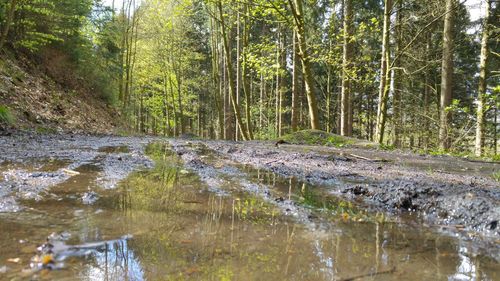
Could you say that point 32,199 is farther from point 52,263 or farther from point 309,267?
point 309,267

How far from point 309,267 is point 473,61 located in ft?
87.3

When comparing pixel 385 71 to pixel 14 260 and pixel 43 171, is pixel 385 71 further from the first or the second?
pixel 14 260

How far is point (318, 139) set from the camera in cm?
989

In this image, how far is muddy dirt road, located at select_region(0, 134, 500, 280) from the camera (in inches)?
55.1

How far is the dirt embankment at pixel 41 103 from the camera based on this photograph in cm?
956

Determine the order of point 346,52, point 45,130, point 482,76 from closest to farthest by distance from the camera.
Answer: point 45,130 < point 482,76 < point 346,52

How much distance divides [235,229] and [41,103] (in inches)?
464

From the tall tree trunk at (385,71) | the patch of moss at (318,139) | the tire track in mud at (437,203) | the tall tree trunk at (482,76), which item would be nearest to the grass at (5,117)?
the patch of moss at (318,139)

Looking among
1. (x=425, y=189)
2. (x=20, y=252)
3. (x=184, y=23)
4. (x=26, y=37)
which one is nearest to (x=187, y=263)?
(x=20, y=252)

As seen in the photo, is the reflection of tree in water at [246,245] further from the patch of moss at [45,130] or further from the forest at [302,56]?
the patch of moss at [45,130]

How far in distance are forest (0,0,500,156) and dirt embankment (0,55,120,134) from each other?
36.2 inches

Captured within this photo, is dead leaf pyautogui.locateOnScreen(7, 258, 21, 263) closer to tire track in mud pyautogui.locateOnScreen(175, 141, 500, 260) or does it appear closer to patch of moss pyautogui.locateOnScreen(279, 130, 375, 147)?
tire track in mud pyautogui.locateOnScreen(175, 141, 500, 260)

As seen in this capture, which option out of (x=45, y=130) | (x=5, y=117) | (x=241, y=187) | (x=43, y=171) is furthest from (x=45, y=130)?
(x=241, y=187)

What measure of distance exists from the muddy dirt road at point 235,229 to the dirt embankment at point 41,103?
6178 mm
